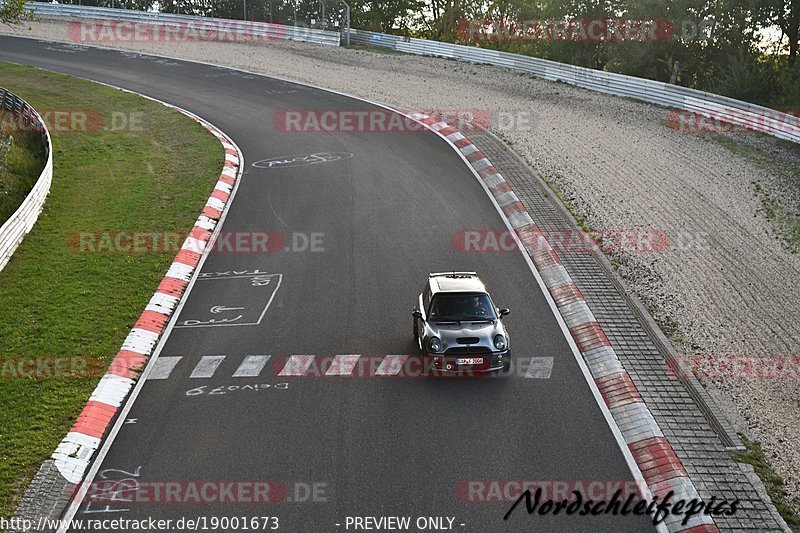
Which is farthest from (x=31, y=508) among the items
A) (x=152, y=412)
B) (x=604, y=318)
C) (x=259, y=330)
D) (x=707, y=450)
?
(x=604, y=318)

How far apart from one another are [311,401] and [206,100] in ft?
75.9

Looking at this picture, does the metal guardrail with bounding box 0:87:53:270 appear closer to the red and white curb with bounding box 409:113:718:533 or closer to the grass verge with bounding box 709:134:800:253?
the red and white curb with bounding box 409:113:718:533

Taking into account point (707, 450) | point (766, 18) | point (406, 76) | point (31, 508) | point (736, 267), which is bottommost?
point (31, 508)

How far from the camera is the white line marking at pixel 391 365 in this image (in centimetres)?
1266

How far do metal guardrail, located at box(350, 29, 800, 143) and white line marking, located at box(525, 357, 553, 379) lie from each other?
685 inches

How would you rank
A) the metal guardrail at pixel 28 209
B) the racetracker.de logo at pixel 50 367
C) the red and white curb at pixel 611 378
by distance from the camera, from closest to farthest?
1. the red and white curb at pixel 611 378
2. the racetracker.de logo at pixel 50 367
3. the metal guardrail at pixel 28 209

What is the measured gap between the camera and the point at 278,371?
41.6ft

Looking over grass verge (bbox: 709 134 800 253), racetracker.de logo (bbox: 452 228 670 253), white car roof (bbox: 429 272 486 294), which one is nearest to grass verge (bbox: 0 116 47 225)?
white car roof (bbox: 429 272 486 294)

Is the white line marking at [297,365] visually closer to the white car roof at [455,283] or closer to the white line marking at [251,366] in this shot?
the white line marking at [251,366]

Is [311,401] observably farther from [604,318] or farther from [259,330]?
[604,318]

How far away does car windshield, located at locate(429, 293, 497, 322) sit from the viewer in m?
13.0

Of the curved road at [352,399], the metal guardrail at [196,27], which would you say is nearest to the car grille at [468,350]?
the curved road at [352,399]

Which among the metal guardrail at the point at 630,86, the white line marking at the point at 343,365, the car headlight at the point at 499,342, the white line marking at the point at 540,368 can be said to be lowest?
the white line marking at the point at 343,365

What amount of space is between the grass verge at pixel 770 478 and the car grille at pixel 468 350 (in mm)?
4127
